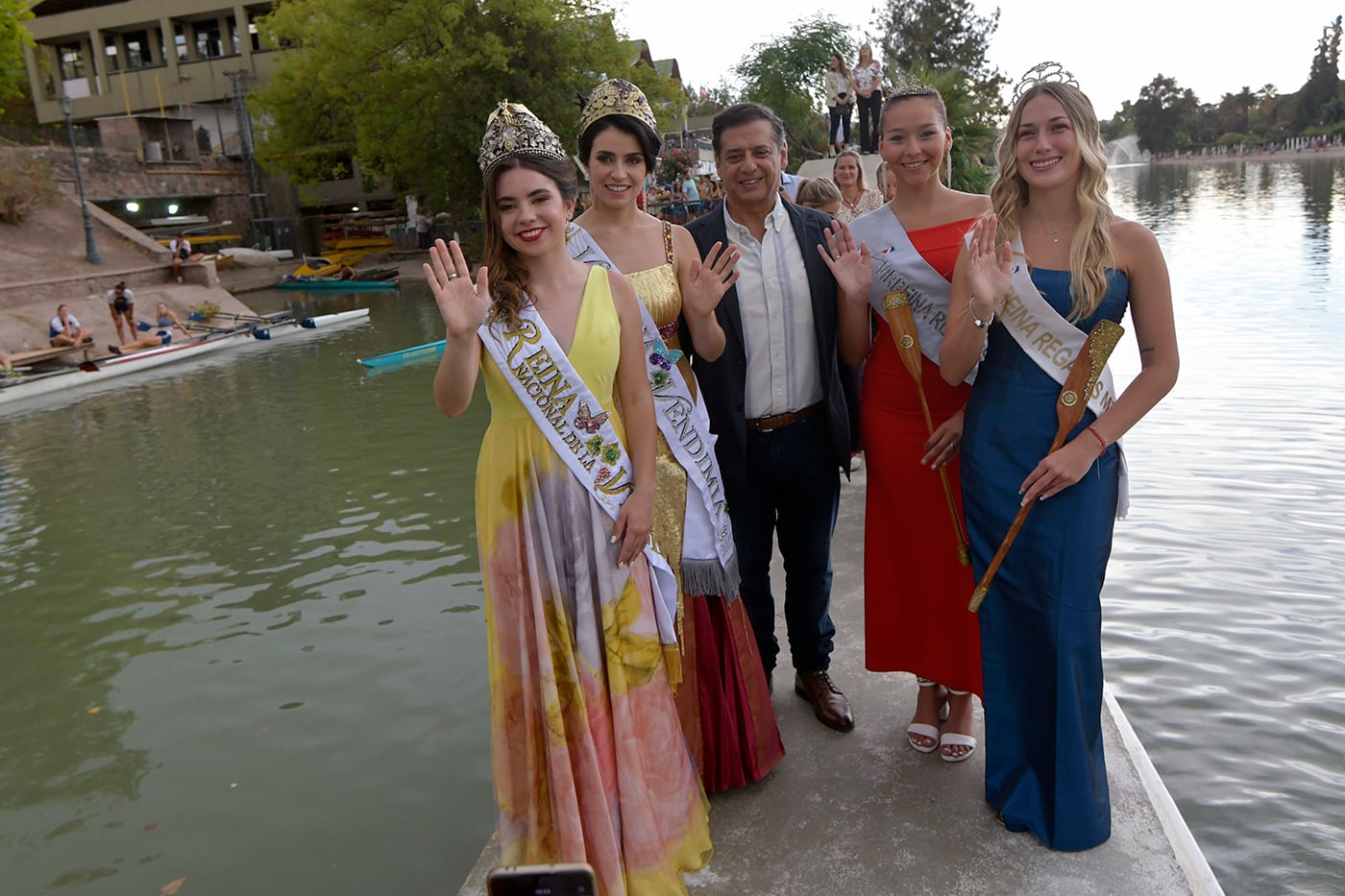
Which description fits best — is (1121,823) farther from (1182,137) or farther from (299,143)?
(1182,137)

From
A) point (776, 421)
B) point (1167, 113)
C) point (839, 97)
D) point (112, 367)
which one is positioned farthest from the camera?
point (1167, 113)

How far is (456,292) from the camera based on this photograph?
2.33 metres

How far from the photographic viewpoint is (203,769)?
4375 mm

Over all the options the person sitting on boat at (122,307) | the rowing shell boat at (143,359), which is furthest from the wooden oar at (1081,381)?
the person sitting on boat at (122,307)

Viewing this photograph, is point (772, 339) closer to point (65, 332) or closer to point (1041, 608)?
point (1041, 608)

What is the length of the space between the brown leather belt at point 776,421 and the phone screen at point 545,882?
1.49 metres

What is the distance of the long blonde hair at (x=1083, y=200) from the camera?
92.4 inches

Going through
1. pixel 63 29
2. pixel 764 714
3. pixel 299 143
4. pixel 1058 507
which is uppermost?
pixel 63 29

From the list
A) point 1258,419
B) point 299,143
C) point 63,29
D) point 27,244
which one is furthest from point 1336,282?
point 63,29

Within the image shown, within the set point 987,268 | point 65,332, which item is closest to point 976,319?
point 987,268

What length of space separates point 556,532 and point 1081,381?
1.36m

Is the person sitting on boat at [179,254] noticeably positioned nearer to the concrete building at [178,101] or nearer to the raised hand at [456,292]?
the concrete building at [178,101]

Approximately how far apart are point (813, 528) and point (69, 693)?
14.8 ft

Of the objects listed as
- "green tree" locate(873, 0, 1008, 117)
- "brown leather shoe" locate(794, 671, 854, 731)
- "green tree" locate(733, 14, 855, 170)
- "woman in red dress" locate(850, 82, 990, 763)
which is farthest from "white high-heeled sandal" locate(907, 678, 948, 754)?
"green tree" locate(873, 0, 1008, 117)
